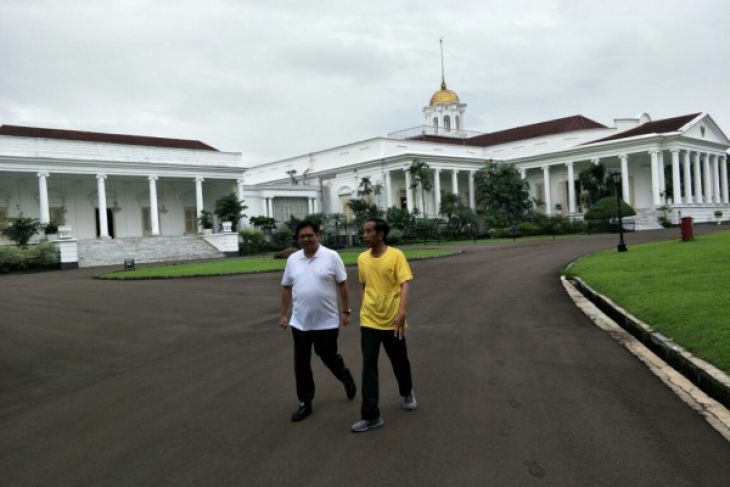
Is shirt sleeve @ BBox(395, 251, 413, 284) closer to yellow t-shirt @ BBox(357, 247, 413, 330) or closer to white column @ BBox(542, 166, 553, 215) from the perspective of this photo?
yellow t-shirt @ BBox(357, 247, 413, 330)

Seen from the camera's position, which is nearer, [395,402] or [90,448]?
[90,448]

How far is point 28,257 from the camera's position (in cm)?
2891

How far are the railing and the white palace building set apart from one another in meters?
0.18

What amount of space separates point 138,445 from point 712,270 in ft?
37.0

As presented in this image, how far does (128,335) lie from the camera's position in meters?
9.45

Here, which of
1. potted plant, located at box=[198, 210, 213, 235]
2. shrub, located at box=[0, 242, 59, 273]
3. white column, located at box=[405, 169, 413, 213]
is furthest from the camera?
white column, located at box=[405, 169, 413, 213]

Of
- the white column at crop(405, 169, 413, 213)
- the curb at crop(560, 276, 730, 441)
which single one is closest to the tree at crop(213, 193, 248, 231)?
the white column at crop(405, 169, 413, 213)

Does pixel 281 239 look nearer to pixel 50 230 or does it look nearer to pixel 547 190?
pixel 50 230

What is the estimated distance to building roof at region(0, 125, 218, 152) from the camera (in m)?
38.5

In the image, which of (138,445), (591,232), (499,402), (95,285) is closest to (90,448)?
(138,445)

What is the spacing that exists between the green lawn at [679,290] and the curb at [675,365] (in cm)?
15

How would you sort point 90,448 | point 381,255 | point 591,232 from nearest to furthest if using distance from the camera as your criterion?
1. point 90,448
2. point 381,255
3. point 591,232

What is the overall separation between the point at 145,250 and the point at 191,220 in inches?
419

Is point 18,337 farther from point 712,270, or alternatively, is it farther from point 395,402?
point 712,270
